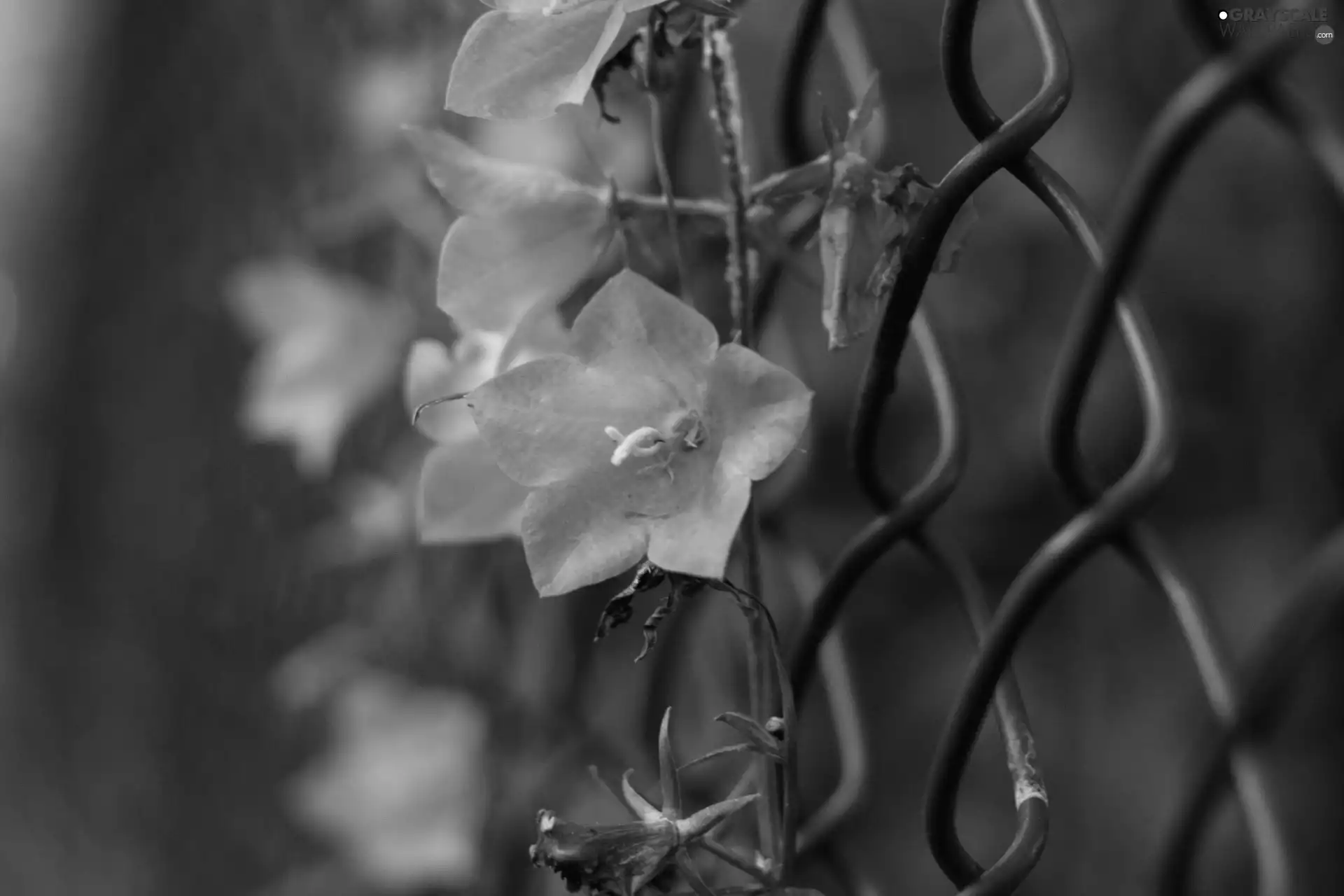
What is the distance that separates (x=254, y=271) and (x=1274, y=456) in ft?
2.55

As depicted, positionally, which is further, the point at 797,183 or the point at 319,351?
the point at 319,351

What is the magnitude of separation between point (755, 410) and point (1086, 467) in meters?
0.08

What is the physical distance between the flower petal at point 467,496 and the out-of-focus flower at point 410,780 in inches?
11.7


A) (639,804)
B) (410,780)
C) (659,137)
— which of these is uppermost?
(659,137)

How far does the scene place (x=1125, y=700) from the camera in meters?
0.93

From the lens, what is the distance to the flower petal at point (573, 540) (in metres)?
0.21

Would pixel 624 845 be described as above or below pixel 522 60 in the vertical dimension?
below

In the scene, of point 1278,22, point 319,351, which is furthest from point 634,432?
point 319,351

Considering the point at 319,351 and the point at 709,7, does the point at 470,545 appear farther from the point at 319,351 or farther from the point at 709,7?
the point at 709,7

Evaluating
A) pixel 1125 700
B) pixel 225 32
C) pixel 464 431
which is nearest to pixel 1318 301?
pixel 1125 700

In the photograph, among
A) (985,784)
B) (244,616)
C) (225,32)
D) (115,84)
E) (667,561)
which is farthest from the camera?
(115,84)

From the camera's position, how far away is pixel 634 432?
0.73 ft

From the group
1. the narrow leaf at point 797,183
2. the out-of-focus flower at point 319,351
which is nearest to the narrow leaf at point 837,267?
the narrow leaf at point 797,183

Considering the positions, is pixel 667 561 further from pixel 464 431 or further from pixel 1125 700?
pixel 1125 700
